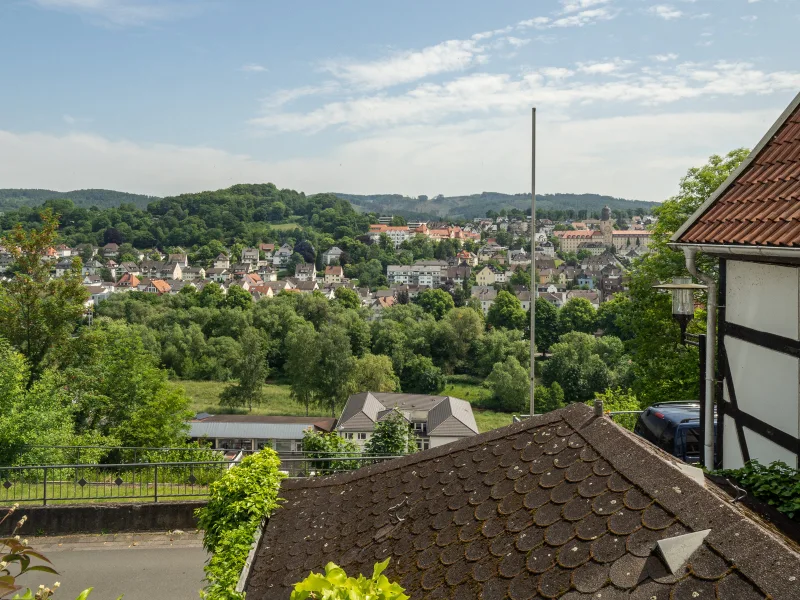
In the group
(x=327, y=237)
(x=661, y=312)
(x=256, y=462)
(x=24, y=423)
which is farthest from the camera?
(x=327, y=237)

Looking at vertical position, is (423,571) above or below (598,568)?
below

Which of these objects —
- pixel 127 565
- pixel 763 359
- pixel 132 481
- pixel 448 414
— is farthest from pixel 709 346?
pixel 448 414

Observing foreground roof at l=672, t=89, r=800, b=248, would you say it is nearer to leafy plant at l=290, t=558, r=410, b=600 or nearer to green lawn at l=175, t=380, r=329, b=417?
leafy plant at l=290, t=558, r=410, b=600

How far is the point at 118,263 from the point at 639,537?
15820 cm

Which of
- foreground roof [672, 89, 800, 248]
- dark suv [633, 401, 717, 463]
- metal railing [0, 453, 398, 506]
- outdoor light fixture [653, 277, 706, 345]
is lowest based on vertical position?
metal railing [0, 453, 398, 506]

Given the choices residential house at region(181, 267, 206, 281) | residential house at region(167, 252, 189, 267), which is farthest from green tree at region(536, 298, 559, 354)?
residential house at region(167, 252, 189, 267)

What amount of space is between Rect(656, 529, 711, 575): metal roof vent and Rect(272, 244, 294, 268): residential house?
163 meters

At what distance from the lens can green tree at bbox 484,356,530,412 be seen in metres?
60.7

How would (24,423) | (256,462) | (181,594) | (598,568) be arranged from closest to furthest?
(598,568) → (256,462) → (181,594) → (24,423)

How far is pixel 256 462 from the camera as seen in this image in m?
4.64

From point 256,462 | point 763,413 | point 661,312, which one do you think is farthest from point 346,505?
point 661,312

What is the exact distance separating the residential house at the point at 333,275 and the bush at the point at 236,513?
459 ft

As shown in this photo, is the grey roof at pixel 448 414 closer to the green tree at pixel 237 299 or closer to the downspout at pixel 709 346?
the downspout at pixel 709 346

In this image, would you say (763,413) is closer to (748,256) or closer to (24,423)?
(748,256)
